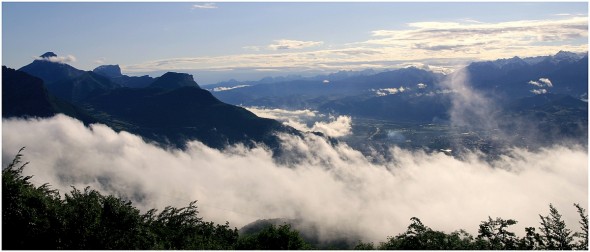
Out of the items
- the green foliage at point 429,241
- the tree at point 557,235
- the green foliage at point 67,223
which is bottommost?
the green foliage at point 429,241

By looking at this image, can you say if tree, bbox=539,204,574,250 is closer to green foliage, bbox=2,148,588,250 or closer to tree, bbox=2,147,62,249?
green foliage, bbox=2,148,588,250

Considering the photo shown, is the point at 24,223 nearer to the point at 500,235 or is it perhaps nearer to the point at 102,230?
the point at 102,230

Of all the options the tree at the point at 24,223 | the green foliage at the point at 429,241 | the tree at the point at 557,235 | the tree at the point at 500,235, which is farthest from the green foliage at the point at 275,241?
the tree at the point at 557,235

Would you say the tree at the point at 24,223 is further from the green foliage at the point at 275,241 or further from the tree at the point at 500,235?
the tree at the point at 500,235

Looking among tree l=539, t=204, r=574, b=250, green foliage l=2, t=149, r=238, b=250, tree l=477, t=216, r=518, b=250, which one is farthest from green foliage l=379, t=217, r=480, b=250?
green foliage l=2, t=149, r=238, b=250

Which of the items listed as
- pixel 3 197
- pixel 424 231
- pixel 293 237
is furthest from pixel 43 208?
pixel 424 231

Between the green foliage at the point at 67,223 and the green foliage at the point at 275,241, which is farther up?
the green foliage at the point at 67,223

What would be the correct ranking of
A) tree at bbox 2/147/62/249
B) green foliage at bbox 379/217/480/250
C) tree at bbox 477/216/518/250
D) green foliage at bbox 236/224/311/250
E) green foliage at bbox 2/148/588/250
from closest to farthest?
tree at bbox 2/147/62/249, green foliage at bbox 2/148/588/250, tree at bbox 477/216/518/250, green foliage at bbox 379/217/480/250, green foliage at bbox 236/224/311/250

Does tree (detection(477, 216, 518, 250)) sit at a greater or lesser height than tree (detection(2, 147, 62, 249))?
lesser

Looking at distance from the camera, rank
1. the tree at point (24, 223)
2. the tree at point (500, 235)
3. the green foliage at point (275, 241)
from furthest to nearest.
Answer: the green foliage at point (275, 241) → the tree at point (500, 235) → the tree at point (24, 223)

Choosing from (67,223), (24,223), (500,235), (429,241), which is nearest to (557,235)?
(500,235)

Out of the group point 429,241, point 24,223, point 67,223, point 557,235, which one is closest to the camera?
point 24,223
